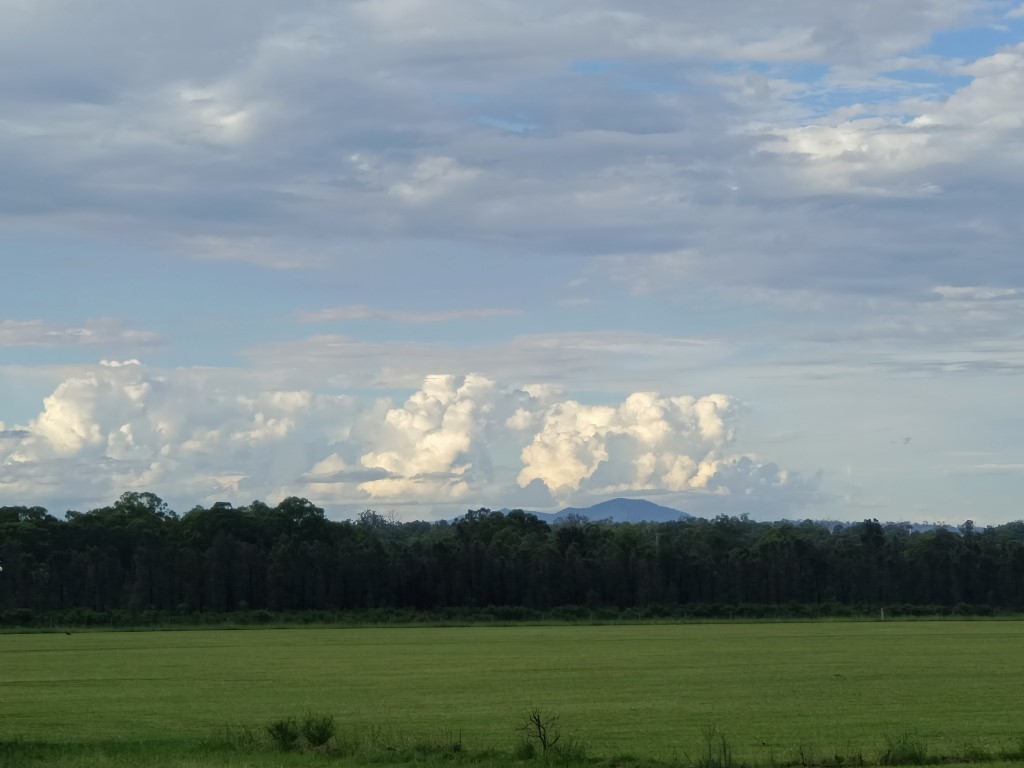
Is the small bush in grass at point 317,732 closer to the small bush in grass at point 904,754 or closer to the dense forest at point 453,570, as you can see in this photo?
the small bush in grass at point 904,754

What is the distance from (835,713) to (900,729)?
14.8 ft

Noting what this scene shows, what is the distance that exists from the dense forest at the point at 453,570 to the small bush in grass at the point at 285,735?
124156mm

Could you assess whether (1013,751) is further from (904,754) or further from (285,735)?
(285,735)

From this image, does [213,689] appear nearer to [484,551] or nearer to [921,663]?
[921,663]

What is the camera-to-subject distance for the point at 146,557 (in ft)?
528

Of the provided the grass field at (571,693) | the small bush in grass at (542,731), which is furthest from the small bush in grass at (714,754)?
the small bush in grass at (542,731)

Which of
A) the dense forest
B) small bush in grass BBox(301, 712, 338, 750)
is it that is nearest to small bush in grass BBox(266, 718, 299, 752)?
small bush in grass BBox(301, 712, 338, 750)

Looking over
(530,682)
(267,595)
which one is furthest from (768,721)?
(267,595)

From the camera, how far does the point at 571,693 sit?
4438 cm

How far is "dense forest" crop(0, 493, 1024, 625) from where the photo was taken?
160 m

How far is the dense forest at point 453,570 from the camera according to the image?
6314 inches

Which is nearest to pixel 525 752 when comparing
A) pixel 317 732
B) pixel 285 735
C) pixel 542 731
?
pixel 542 731

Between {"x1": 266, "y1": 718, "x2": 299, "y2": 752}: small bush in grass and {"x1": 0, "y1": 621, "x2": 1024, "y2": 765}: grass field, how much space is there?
1.09 meters

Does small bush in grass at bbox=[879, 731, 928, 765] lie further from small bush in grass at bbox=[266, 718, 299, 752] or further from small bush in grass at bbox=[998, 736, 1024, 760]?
small bush in grass at bbox=[266, 718, 299, 752]
